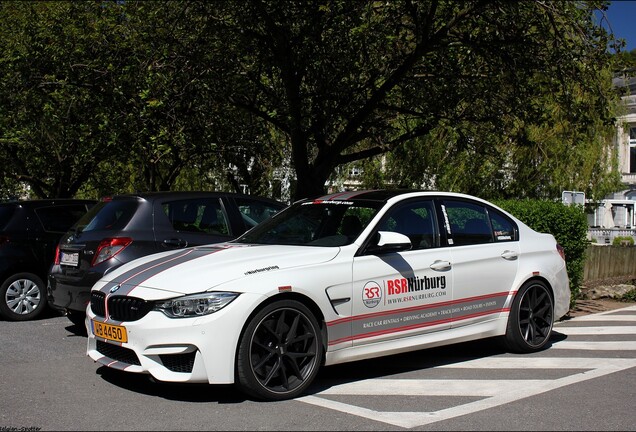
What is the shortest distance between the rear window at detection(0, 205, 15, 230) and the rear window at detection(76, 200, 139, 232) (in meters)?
1.72

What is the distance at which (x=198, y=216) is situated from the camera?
359 inches

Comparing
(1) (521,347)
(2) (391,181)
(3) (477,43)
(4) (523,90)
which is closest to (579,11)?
(3) (477,43)

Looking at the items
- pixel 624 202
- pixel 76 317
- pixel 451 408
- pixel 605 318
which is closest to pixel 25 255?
pixel 76 317

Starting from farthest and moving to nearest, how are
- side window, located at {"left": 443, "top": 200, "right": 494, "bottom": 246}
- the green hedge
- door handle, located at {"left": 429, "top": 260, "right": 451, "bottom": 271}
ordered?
the green hedge
side window, located at {"left": 443, "top": 200, "right": 494, "bottom": 246}
door handle, located at {"left": 429, "top": 260, "right": 451, "bottom": 271}

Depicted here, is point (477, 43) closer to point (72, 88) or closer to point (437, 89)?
point (437, 89)

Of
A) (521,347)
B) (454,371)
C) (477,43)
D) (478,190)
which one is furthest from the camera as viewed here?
(478,190)

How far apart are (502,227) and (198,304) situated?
3.62m

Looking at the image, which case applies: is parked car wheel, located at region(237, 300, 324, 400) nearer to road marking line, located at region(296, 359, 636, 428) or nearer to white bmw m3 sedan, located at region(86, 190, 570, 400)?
white bmw m3 sedan, located at region(86, 190, 570, 400)

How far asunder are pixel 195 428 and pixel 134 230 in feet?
12.7

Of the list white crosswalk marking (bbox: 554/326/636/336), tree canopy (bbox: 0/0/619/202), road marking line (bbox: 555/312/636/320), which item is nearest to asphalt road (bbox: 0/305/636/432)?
white crosswalk marking (bbox: 554/326/636/336)

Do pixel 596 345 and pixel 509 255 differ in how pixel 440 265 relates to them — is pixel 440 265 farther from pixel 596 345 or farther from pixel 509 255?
pixel 596 345

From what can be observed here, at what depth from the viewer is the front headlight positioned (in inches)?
221

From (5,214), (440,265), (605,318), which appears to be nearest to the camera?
(440,265)

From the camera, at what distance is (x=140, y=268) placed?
6410mm
